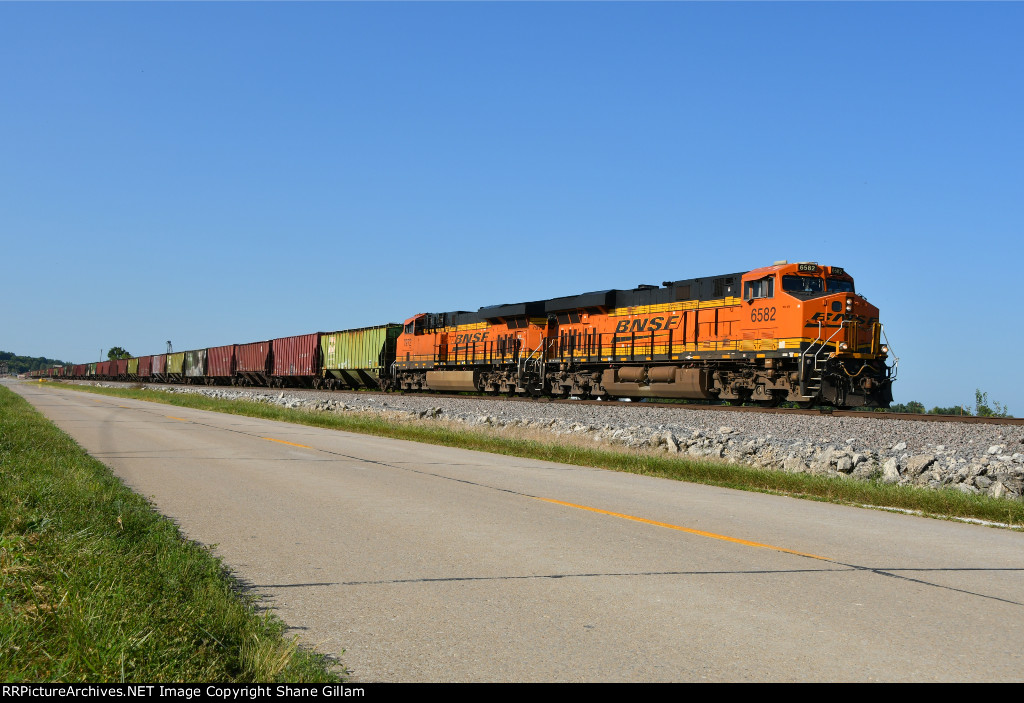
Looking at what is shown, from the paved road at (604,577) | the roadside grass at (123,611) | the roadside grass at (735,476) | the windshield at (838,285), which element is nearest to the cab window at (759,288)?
the windshield at (838,285)

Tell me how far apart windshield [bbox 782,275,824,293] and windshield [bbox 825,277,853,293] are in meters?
0.26

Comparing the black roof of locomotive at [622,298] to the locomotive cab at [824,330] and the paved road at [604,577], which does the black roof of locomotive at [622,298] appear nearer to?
the locomotive cab at [824,330]

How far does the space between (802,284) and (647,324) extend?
651 centimetres

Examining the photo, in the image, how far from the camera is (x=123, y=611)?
433cm

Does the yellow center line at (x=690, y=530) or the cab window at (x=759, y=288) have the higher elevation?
the cab window at (x=759, y=288)

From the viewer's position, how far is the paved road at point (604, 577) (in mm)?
4383

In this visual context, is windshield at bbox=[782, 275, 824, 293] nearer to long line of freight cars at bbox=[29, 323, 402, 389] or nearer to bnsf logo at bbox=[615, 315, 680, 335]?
bnsf logo at bbox=[615, 315, 680, 335]

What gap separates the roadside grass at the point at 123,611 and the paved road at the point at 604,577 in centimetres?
37

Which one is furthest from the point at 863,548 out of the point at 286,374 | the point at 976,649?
the point at 286,374

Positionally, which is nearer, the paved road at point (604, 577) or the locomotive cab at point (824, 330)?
the paved road at point (604, 577)

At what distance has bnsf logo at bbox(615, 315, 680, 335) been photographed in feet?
94.6

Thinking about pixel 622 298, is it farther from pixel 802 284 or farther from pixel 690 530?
pixel 690 530

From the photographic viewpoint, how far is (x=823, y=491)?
11906 millimetres

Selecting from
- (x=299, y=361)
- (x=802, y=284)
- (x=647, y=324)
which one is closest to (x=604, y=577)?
(x=802, y=284)
